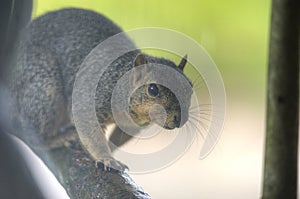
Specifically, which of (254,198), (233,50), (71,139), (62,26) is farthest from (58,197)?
(254,198)

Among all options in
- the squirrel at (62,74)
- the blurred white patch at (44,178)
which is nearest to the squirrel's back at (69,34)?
the squirrel at (62,74)

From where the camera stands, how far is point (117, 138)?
1422mm

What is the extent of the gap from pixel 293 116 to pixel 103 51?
808 mm

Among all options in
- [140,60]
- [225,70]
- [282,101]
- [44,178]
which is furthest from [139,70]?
[225,70]

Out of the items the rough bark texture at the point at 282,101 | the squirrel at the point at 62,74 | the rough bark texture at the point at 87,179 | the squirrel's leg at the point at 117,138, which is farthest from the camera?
the squirrel's leg at the point at 117,138

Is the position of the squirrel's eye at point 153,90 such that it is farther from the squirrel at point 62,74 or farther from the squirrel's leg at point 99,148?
the squirrel's leg at point 99,148

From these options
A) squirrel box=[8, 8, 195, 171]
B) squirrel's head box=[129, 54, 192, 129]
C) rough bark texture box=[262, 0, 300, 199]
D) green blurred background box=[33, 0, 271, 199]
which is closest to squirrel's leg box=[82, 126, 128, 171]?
squirrel box=[8, 8, 195, 171]

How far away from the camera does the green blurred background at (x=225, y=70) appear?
148 centimetres

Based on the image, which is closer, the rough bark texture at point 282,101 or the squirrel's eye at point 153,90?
the rough bark texture at point 282,101

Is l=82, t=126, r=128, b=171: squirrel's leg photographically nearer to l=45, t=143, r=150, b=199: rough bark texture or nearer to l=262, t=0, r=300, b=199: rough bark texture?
l=45, t=143, r=150, b=199: rough bark texture

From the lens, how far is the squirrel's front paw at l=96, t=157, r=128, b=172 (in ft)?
3.93

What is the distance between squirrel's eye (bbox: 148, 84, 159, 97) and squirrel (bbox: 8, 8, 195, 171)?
0.11 feet

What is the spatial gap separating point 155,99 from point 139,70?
0.27ft

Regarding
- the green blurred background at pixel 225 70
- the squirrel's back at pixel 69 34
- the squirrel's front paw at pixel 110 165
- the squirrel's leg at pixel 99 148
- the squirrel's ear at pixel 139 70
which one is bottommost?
the squirrel's front paw at pixel 110 165
